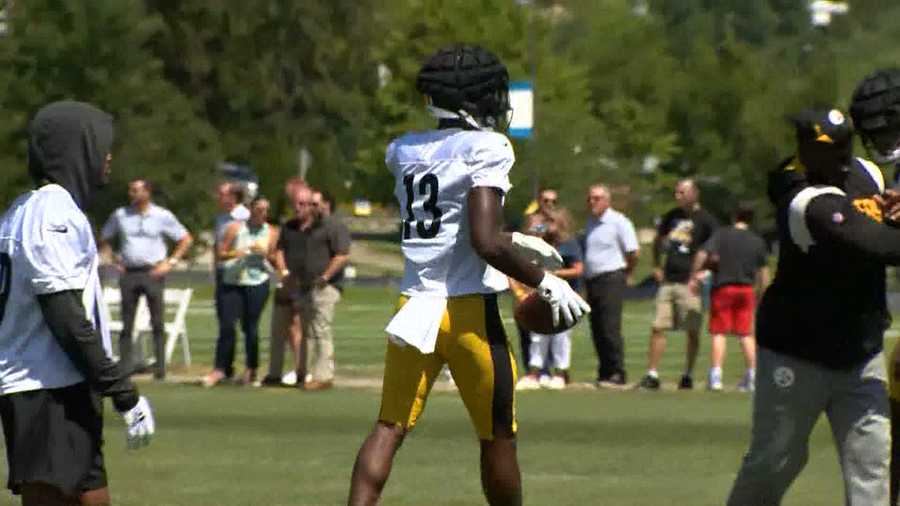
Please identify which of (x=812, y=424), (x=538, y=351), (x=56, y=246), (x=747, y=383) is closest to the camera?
(x=56, y=246)

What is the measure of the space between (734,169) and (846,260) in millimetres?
62622

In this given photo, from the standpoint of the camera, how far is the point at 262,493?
1313 centimetres

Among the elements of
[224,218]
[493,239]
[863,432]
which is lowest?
[224,218]

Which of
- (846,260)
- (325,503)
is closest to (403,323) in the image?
(846,260)

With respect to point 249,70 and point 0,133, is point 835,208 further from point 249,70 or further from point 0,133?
point 249,70

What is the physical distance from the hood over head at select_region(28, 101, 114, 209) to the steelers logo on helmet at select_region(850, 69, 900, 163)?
9.88 ft

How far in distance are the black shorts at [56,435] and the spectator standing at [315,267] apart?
1425 centimetres

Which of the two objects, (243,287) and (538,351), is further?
(243,287)

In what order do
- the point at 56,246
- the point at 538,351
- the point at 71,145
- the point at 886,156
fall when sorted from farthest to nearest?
the point at 538,351, the point at 886,156, the point at 71,145, the point at 56,246

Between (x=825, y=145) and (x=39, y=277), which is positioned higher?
(x=825, y=145)

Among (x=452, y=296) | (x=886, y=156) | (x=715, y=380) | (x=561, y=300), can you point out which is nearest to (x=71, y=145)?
(x=452, y=296)

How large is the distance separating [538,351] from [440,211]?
1297 centimetres

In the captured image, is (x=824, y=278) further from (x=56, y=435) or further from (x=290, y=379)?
(x=290, y=379)

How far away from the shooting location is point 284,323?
23094mm
